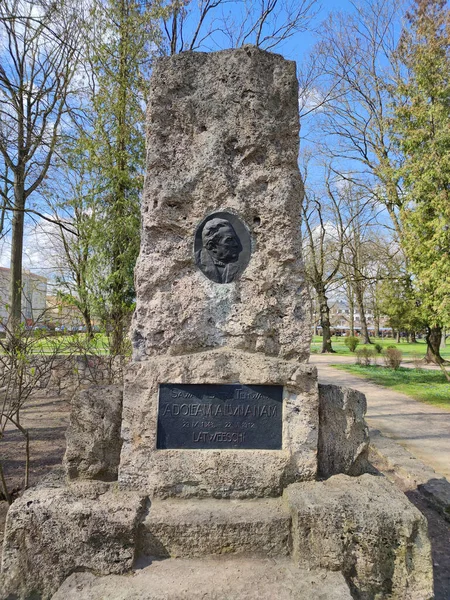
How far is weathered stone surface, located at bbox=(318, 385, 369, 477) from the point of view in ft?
9.12

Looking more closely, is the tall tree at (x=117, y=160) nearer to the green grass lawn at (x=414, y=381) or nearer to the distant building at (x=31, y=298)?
the distant building at (x=31, y=298)

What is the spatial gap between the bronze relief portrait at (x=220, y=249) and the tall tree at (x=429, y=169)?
333 inches

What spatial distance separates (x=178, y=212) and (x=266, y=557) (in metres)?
2.21

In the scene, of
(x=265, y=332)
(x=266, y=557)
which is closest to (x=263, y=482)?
(x=266, y=557)

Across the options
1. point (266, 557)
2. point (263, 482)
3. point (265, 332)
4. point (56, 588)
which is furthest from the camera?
point (265, 332)

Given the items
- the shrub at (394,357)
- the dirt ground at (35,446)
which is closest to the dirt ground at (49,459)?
the dirt ground at (35,446)

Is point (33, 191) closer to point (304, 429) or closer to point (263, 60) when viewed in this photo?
point (263, 60)

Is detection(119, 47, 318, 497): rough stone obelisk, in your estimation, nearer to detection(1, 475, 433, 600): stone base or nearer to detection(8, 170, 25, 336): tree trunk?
detection(1, 475, 433, 600): stone base

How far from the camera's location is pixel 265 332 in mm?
2781

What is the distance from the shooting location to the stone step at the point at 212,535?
2.34 metres

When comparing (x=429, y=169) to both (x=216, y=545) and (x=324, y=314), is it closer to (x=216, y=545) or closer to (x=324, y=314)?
(x=216, y=545)

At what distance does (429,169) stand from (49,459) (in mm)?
10648

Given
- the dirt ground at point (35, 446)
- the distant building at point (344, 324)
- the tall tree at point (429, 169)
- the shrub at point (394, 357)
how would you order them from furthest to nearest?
1. the distant building at point (344, 324)
2. the shrub at point (394, 357)
3. the tall tree at point (429, 169)
4. the dirt ground at point (35, 446)

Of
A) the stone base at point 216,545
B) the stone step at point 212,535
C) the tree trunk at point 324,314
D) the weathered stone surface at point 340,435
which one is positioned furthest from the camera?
the tree trunk at point 324,314
